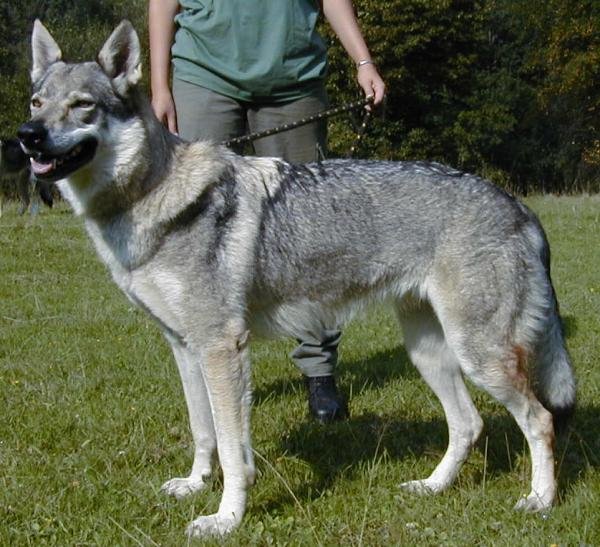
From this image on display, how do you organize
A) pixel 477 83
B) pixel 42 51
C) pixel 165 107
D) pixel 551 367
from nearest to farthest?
pixel 42 51 < pixel 551 367 < pixel 165 107 < pixel 477 83

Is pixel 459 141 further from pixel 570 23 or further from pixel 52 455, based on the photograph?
pixel 52 455

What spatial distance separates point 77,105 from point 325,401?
2.10 meters

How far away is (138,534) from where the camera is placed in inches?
119

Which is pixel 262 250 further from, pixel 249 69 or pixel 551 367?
pixel 551 367

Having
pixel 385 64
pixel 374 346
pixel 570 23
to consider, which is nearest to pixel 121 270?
pixel 374 346

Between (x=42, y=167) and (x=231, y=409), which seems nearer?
(x=42, y=167)

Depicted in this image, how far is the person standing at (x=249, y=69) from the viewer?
4.11 meters

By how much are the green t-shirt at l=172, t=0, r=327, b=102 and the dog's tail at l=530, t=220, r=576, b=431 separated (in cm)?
150

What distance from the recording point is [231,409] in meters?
3.21

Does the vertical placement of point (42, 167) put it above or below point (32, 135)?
below

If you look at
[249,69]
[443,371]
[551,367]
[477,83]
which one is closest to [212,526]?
[443,371]

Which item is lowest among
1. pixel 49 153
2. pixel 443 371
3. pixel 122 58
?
pixel 443 371

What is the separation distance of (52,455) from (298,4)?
2469mm

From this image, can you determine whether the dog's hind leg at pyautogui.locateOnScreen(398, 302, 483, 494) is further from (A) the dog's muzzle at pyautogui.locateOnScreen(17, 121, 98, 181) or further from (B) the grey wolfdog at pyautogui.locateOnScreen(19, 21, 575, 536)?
(A) the dog's muzzle at pyautogui.locateOnScreen(17, 121, 98, 181)
